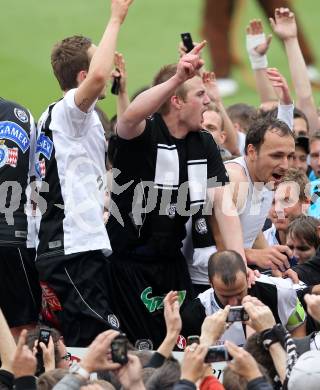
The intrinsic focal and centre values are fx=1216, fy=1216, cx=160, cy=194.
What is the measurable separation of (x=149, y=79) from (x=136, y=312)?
296 inches

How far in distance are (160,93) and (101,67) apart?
389 millimetres

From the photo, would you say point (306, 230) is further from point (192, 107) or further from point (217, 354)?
point (217, 354)

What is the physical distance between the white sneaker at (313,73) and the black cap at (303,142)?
15.7ft

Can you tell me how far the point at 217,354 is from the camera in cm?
497

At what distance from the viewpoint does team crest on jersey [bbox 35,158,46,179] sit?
6.54 meters

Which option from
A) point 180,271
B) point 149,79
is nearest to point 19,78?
point 149,79

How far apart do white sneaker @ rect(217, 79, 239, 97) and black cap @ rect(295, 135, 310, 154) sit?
476 centimetres

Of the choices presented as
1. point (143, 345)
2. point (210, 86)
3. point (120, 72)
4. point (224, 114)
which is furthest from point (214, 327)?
point (210, 86)

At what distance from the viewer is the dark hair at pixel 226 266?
21.0 ft

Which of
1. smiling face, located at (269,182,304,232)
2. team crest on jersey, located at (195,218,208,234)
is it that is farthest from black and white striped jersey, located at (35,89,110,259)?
smiling face, located at (269,182,304,232)

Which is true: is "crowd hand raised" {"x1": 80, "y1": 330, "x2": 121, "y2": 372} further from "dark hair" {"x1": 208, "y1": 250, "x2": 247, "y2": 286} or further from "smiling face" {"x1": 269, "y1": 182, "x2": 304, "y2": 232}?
"smiling face" {"x1": 269, "y1": 182, "x2": 304, "y2": 232}

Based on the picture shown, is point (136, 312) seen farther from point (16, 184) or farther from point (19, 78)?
point (19, 78)

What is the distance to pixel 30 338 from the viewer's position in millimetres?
5797

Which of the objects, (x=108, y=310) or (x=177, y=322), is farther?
(x=108, y=310)
